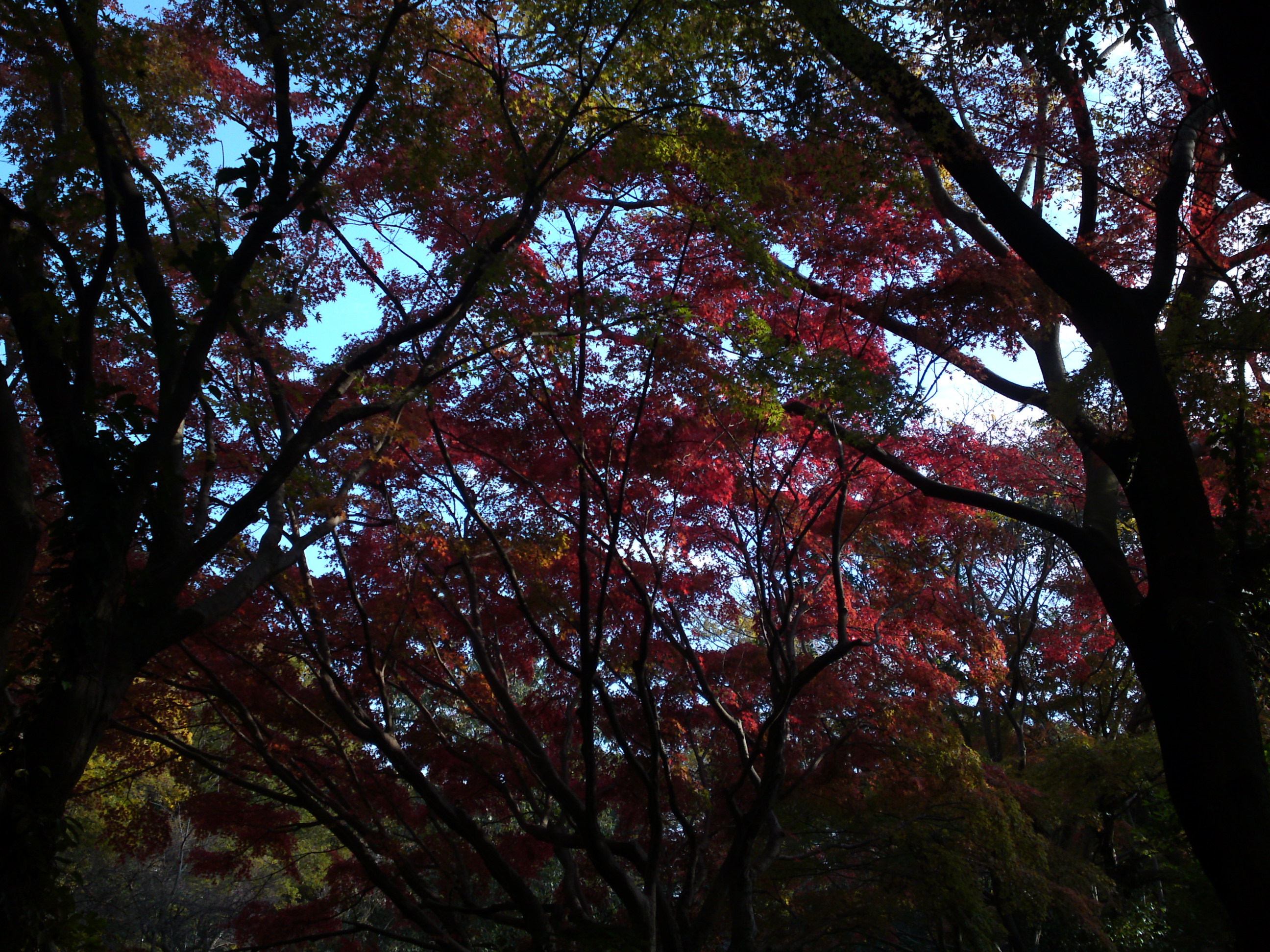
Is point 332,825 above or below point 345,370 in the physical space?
below

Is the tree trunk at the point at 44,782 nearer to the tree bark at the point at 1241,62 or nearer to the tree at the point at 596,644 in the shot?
the tree at the point at 596,644

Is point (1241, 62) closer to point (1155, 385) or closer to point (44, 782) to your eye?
point (1155, 385)

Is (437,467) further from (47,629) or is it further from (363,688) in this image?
(47,629)

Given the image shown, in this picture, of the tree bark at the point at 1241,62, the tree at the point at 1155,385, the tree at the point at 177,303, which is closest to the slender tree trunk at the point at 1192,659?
the tree at the point at 1155,385

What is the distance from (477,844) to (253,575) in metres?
2.15

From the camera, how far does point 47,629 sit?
3.65 metres

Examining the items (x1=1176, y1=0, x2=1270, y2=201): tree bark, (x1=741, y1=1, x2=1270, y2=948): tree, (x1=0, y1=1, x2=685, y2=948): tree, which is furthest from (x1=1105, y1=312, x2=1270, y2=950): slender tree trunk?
(x1=0, y1=1, x2=685, y2=948): tree

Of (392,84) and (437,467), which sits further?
(437,467)

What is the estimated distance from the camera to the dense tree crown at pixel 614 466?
3.96m

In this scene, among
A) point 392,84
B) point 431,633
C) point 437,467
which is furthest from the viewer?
point 431,633

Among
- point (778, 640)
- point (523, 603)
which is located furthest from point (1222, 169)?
point (523, 603)

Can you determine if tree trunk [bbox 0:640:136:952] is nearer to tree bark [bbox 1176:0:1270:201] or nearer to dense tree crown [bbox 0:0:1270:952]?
dense tree crown [bbox 0:0:1270:952]

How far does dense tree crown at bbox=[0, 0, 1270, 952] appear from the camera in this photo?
13.0 feet

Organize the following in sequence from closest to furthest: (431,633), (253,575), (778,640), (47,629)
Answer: (47,629)
(253,575)
(778,640)
(431,633)
